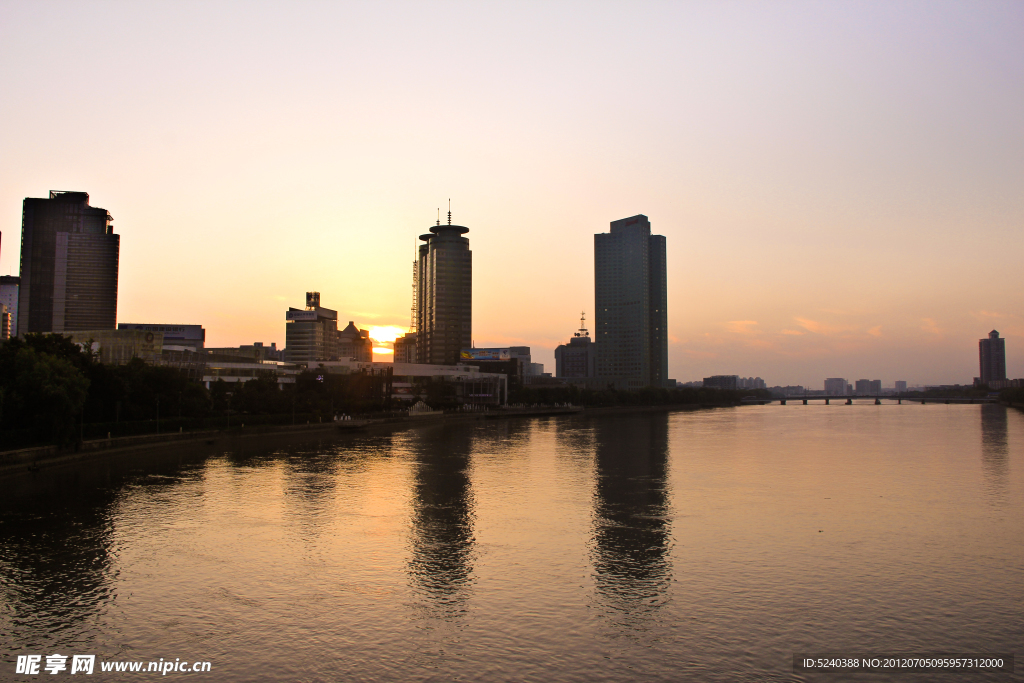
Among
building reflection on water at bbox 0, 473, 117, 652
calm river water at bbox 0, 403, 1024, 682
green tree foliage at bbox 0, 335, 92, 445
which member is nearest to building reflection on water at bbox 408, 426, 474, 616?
calm river water at bbox 0, 403, 1024, 682

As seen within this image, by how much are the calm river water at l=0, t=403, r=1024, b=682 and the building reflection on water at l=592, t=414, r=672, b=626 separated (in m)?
0.16

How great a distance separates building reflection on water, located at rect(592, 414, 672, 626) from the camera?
24.0 meters

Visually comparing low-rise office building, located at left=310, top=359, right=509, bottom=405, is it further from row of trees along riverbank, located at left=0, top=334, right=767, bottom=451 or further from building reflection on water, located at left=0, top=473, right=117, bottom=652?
building reflection on water, located at left=0, top=473, right=117, bottom=652

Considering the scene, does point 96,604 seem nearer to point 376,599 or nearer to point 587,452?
point 376,599

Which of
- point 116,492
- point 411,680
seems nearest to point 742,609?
point 411,680

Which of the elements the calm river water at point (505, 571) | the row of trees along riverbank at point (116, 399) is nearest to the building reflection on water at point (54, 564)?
the calm river water at point (505, 571)

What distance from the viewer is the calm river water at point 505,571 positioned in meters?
19.5

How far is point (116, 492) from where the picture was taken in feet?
142

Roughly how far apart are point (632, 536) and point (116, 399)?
5289 centimetres

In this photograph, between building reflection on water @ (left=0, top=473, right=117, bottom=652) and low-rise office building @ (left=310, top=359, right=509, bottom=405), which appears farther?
low-rise office building @ (left=310, top=359, right=509, bottom=405)

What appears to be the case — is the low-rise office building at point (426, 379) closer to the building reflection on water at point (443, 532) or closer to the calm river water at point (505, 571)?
the building reflection on water at point (443, 532)

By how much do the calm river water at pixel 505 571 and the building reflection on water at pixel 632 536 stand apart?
164 millimetres

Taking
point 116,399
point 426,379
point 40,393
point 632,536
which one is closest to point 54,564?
point 632,536

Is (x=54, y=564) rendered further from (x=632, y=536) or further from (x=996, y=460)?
(x=996, y=460)
